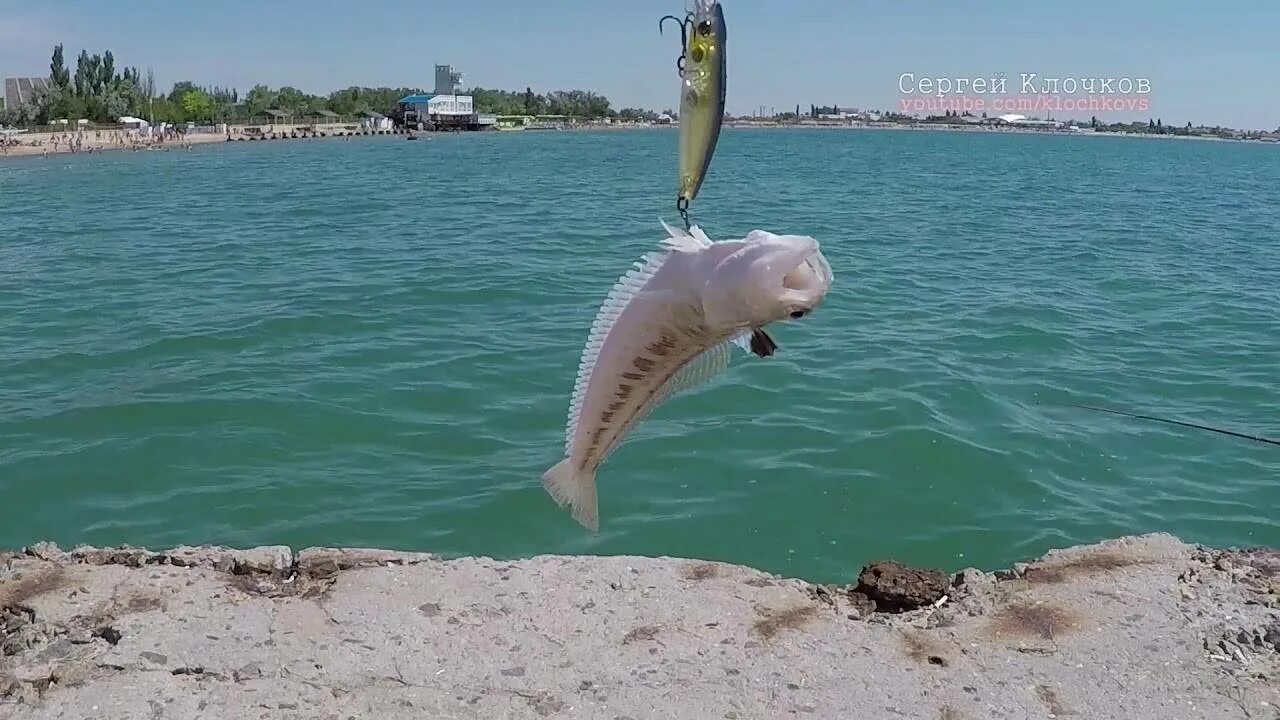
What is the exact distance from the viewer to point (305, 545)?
8.34 m

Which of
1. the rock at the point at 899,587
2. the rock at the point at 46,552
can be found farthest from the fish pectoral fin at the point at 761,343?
the rock at the point at 46,552

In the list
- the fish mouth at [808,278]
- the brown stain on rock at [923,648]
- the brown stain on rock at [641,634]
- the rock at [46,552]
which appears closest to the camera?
the fish mouth at [808,278]

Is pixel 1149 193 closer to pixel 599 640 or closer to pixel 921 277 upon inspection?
pixel 921 277

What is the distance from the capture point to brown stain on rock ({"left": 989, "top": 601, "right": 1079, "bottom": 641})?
5562 millimetres

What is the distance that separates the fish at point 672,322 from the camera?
2105mm

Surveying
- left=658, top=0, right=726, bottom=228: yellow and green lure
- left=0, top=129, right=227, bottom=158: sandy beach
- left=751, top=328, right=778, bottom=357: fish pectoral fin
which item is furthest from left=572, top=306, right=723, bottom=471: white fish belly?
left=0, top=129, right=227, bottom=158: sandy beach

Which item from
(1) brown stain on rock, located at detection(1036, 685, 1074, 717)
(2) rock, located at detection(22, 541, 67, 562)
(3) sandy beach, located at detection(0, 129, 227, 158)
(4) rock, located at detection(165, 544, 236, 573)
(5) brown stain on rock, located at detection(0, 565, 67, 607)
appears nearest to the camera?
(1) brown stain on rock, located at detection(1036, 685, 1074, 717)

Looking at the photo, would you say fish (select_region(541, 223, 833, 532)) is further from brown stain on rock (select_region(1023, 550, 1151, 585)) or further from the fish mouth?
brown stain on rock (select_region(1023, 550, 1151, 585))

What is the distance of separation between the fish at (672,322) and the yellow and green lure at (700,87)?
20 cm

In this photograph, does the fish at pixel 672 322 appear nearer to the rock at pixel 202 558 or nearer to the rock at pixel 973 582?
the rock at pixel 973 582

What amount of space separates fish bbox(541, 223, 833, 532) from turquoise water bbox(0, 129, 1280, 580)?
17.4 feet

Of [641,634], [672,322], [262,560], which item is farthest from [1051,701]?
[262,560]

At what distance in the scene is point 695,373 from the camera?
2.78m

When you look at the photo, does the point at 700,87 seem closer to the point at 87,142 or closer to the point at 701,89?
the point at 701,89
